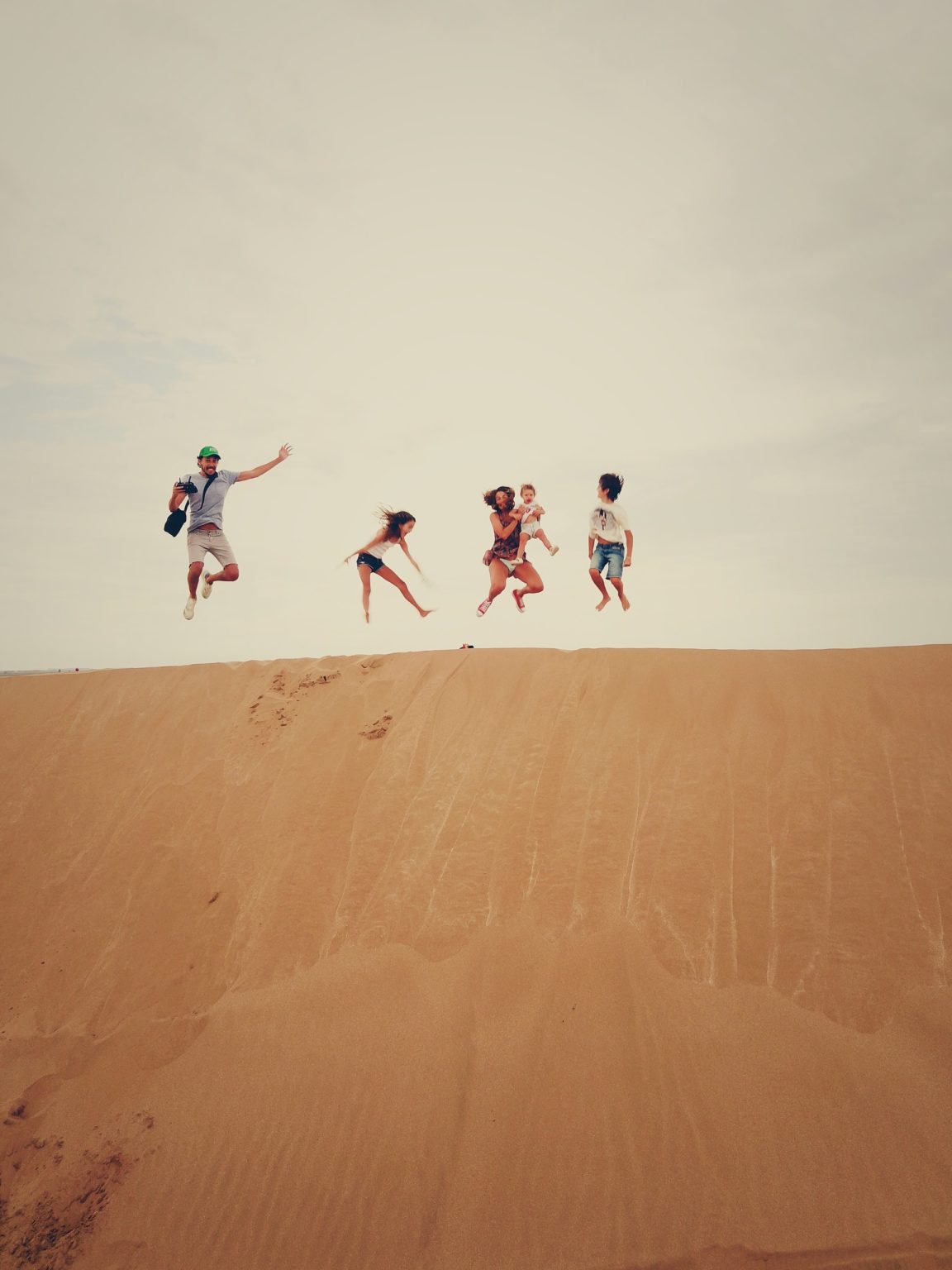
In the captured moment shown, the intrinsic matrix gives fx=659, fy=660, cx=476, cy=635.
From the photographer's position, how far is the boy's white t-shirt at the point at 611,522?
30.5 feet

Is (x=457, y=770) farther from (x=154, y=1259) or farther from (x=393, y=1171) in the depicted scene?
(x=154, y=1259)

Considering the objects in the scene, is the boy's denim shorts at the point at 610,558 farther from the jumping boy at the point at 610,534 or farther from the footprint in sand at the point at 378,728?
the footprint in sand at the point at 378,728

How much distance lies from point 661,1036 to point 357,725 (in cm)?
438

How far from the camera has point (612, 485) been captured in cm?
938

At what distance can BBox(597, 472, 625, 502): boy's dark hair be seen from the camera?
937cm

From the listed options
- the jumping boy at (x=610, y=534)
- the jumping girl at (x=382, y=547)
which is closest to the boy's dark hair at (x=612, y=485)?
the jumping boy at (x=610, y=534)

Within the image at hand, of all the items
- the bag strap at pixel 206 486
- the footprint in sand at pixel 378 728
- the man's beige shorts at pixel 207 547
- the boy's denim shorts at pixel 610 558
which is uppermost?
the bag strap at pixel 206 486

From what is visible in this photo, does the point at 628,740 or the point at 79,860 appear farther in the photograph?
the point at 79,860

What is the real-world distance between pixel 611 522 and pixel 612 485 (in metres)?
0.55

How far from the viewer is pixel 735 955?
16.4ft

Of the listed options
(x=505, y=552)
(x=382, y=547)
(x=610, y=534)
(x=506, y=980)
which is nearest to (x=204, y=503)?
(x=382, y=547)

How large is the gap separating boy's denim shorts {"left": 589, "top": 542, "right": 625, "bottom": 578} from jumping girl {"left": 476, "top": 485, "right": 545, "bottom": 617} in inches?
34.1

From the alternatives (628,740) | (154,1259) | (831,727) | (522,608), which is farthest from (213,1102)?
(522,608)

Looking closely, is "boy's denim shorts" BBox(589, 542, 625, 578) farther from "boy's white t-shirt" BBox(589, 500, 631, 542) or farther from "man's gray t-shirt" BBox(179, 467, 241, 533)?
"man's gray t-shirt" BBox(179, 467, 241, 533)
